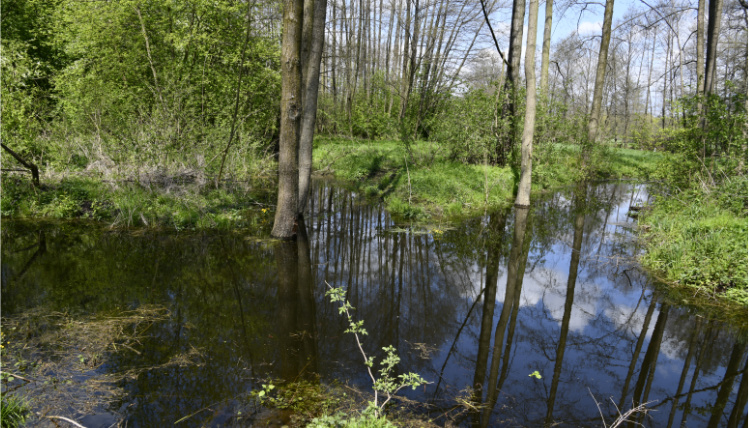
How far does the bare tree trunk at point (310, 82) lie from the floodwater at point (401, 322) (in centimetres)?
144

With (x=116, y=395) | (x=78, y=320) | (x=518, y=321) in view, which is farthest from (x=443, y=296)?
(x=78, y=320)

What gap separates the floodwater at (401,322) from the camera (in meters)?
3.79

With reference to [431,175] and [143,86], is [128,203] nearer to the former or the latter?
[143,86]

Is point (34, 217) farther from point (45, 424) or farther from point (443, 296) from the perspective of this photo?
point (443, 296)

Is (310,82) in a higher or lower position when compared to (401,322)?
higher

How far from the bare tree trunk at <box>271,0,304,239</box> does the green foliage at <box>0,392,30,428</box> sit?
5.02 meters

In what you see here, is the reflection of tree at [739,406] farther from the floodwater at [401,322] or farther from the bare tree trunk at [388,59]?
the bare tree trunk at [388,59]

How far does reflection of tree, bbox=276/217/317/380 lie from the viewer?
13.9ft

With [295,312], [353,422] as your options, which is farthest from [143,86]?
[353,422]

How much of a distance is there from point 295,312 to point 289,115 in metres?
3.78

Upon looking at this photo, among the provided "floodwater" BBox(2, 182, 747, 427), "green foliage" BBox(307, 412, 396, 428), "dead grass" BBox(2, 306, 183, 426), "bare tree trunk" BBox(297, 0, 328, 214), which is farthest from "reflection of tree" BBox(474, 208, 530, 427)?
"bare tree trunk" BBox(297, 0, 328, 214)

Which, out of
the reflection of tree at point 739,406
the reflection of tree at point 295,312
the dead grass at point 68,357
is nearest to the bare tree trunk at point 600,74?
the reflection of tree at point 295,312

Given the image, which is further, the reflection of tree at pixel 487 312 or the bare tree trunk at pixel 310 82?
the bare tree trunk at pixel 310 82

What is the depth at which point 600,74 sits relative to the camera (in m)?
17.4
